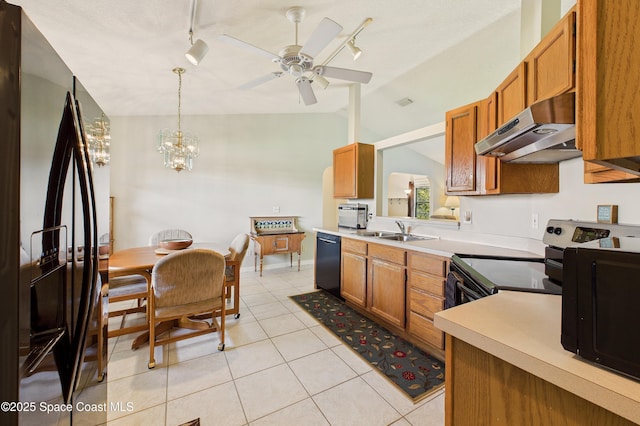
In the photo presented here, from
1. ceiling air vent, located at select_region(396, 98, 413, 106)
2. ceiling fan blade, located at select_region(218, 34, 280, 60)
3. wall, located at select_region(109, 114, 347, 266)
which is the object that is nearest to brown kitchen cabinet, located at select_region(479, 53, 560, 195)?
ceiling fan blade, located at select_region(218, 34, 280, 60)

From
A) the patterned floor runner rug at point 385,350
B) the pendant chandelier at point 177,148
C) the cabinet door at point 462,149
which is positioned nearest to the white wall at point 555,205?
the cabinet door at point 462,149

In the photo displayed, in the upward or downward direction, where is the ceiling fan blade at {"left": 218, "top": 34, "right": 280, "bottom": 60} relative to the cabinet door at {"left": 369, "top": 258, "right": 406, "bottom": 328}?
upward

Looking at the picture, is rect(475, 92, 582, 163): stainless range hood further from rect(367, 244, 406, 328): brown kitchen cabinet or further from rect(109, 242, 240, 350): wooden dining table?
rect(109, 242, 240, 350): wooden dining table

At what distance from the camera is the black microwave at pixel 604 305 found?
1.88ft

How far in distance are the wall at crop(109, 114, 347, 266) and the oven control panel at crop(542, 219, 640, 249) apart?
4104mm

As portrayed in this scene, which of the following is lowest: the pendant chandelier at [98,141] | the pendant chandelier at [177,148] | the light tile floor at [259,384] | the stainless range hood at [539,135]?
the light tile floor at [259,384]

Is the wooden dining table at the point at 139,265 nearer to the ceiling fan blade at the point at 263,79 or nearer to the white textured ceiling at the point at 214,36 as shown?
the ceiling fan blade at the point at 263,79

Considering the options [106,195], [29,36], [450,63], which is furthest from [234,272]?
[450,63]

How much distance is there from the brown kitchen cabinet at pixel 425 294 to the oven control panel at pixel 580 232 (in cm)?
67

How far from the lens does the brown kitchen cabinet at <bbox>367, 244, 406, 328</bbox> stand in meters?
2.41

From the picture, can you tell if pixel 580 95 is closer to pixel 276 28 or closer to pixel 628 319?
pixel 628 319

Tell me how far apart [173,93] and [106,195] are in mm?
2877

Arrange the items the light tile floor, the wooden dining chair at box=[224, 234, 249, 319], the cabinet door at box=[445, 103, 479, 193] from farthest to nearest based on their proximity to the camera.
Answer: the wooden dining chair at box=[224, 234, 249, 319], the cabinet door at box=[445, 103, 479, 193], the light tile floor

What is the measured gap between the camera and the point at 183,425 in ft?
4.87
